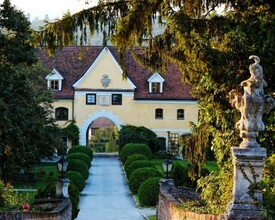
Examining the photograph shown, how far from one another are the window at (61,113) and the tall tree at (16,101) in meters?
22.8

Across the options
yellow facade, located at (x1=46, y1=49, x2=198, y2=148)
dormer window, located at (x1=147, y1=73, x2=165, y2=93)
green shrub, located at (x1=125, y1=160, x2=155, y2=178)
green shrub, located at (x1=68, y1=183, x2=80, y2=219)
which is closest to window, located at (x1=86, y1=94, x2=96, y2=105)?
yellow facade, located at (x1=46, y1=49, x2=198, y2=148)

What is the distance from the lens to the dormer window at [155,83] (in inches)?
2525

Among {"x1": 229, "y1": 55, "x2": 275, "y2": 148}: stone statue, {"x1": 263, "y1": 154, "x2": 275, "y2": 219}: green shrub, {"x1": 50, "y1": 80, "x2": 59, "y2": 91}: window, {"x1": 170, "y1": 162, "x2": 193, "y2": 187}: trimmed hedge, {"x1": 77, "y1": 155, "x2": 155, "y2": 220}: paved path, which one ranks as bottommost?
{"x1": 77, "y1": 155, "x2": 155, "y2": 220}: paved path

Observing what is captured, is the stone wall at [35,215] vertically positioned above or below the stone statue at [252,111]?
below

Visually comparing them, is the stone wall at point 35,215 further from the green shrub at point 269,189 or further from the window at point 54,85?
the window at point 54,85

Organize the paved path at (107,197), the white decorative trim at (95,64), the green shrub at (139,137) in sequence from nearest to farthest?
1. the paved path at (107,197)
2. the green shrub at (139,137)
3. the white decorative trim at (95,64)

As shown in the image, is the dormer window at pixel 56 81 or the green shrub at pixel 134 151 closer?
the green shrub at pixel 134 151

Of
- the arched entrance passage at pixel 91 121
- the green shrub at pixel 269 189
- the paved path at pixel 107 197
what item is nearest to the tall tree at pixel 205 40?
the green shrub at pixel 269 189

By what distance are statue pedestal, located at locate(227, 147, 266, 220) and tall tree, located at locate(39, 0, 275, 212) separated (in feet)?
13.6

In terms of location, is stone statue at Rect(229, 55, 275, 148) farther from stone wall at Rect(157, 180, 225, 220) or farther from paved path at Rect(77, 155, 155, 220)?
paved path at Rect(77, 155, 155, 220)

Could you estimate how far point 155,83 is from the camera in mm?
64375

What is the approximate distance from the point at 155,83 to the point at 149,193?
2968cm

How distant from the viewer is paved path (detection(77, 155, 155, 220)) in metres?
31.5

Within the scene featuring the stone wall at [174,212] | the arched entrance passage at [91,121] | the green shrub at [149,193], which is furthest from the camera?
the arched entrance passage at [91,121]
